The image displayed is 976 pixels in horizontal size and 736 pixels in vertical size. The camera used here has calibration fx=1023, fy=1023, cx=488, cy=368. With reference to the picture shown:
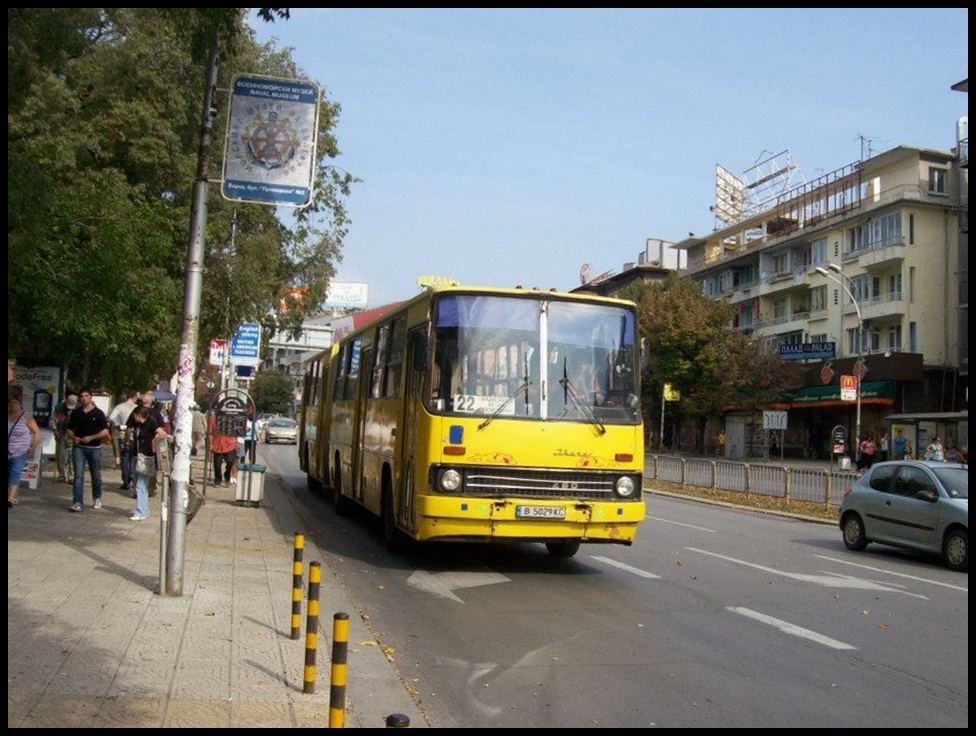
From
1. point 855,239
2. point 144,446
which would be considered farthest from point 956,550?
point 855,239

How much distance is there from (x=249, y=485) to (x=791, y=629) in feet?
39.5

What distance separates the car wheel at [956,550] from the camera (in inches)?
570

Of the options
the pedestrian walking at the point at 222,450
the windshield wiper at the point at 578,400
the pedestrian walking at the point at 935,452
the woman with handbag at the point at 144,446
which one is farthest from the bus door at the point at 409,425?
the pedestrian walking at the point at 935,452

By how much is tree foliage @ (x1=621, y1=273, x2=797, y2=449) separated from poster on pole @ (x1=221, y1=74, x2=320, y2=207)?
52.2 m

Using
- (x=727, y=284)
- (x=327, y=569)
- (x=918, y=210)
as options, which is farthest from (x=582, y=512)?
(x=727, y=284)

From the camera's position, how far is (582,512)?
1138 cm

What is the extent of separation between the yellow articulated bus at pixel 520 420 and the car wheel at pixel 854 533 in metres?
6.70

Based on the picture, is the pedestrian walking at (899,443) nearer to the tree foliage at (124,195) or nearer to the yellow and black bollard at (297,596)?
the tree foliage at (124,195)

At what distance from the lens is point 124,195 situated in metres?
17.6

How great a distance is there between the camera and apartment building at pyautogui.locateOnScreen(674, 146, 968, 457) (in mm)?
53094

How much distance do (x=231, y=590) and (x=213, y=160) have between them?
13290mm

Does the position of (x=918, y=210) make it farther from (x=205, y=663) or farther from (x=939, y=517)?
(x=205, y=663)

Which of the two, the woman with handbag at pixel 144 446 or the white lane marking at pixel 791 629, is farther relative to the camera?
the woman with handbag at pixel 144 446

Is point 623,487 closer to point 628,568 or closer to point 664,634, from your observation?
point 628,568
